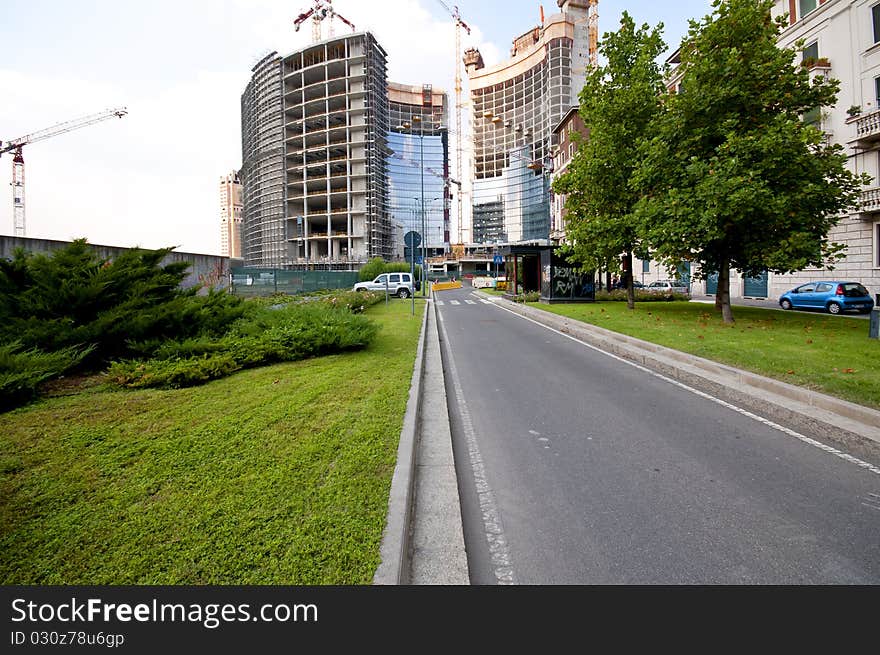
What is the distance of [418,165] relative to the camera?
392ft

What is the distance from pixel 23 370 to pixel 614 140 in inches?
852

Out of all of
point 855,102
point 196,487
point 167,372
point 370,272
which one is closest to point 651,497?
point 196,487

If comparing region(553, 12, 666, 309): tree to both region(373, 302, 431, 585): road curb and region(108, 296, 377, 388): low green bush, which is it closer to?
region(108, 296, 377, 388): low green bush

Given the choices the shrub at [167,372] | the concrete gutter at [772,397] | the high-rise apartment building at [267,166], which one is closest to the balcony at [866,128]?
the concrete gutter at [772,397]

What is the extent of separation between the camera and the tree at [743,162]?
39.4ft

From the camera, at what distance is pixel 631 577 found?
2.50 metres

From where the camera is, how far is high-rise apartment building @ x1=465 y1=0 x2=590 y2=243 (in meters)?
130

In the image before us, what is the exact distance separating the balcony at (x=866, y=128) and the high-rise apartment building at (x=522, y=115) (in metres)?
91.6

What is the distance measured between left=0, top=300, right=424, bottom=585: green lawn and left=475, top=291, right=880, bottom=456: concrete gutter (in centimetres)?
461

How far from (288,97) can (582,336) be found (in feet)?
276

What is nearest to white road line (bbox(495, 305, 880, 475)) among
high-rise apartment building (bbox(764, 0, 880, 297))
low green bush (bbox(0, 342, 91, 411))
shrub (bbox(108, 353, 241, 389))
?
shrub (bbox(108, 353, 241, 389))

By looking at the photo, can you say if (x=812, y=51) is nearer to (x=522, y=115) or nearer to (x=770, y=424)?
(x=770, y=424)

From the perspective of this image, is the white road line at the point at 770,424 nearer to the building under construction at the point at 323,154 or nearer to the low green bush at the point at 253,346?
the low green bush at the point at 253,346
